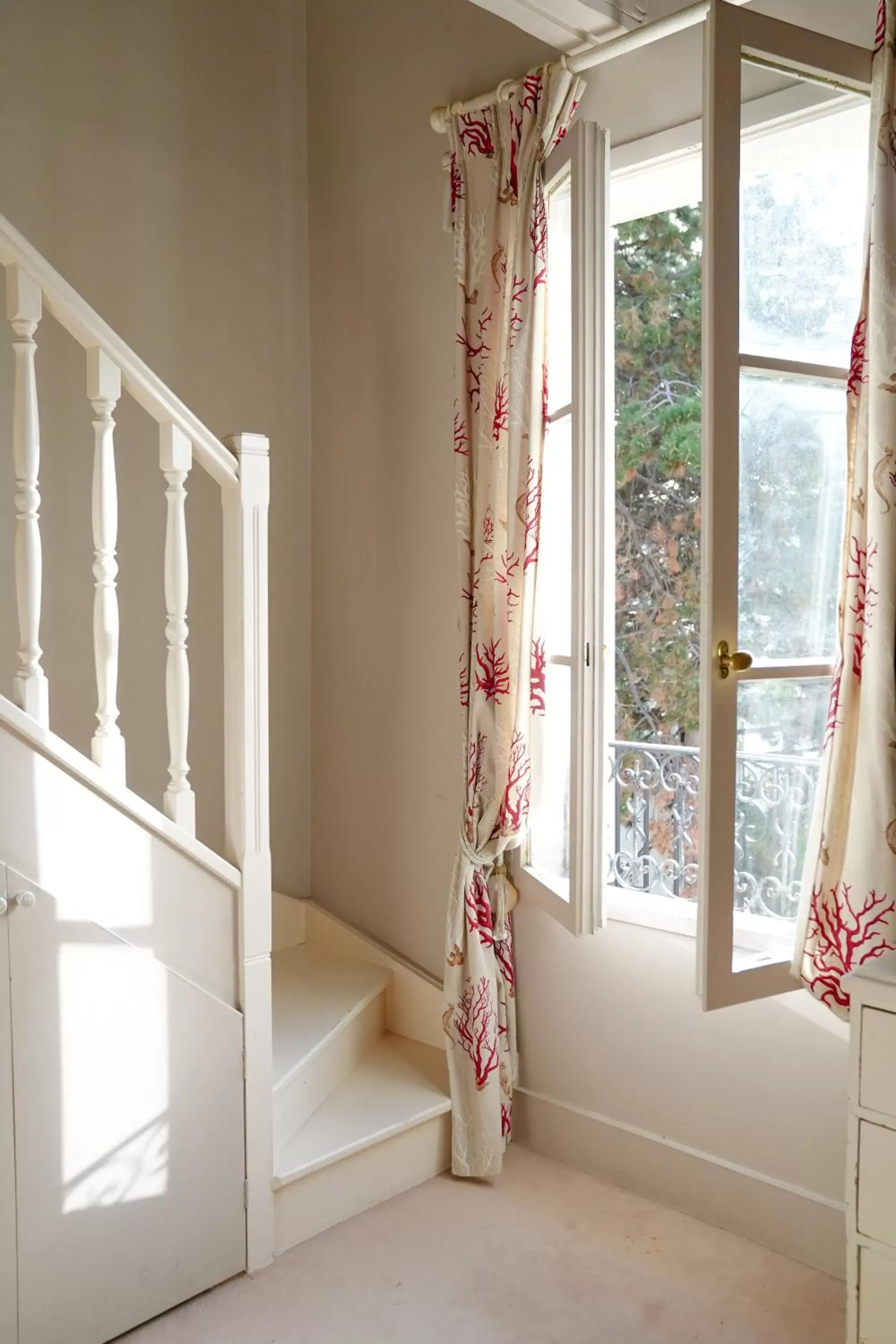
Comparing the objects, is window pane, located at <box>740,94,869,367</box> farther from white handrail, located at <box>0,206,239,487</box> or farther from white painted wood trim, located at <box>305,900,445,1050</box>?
white painted wood trim, located at <box>305,900,445,1050</box>

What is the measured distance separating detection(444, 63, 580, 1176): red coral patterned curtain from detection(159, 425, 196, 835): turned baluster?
0.75 m

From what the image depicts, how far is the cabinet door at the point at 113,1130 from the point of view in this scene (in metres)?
1.98

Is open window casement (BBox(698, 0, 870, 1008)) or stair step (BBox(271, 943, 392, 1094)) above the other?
open window casement (BBox(698, 0, 870, 1008))

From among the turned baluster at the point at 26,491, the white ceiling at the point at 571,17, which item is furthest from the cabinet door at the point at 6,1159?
the white ceiling at the point at 571,17

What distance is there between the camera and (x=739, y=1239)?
2475 mm

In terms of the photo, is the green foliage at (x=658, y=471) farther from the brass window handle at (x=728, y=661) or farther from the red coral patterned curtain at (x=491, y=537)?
the brass window handle at (x=728, y=661)

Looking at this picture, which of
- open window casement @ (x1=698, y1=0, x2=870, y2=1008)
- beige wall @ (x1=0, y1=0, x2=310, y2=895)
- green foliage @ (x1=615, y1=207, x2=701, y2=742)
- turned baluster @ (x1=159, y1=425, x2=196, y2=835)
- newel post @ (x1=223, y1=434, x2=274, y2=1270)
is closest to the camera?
open window casement @ (x1=698, y1=0, x2=870, y2=1008)

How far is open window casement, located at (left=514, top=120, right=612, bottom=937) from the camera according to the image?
236 centimetres

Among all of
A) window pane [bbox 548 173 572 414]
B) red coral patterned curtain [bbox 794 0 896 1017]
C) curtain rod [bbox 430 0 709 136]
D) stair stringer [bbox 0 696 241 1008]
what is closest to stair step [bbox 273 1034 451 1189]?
stair stringer [bbox 0 696 241 1008]

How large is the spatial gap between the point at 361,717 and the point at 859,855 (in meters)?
1.58

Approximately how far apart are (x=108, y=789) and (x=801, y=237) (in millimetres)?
1592

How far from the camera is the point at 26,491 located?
1960 mm

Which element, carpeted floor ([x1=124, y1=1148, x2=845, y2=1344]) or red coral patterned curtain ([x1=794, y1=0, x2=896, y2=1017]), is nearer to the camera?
red coral patterned curtain ([x1=794, y1=0, x2=896, y2=1017])

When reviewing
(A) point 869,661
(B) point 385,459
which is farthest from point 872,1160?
(B) point 385,459
